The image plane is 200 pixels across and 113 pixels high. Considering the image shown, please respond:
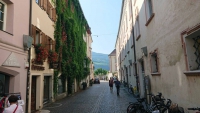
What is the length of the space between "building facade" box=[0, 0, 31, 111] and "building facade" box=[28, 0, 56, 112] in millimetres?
1081

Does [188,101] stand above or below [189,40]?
below

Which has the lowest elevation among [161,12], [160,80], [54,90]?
[54,90]

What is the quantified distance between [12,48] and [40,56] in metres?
2.91

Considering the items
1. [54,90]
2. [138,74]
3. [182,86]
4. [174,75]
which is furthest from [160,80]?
[54,90]

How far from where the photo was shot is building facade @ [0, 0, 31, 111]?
687cm

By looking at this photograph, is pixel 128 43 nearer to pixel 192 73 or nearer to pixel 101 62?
pixel 192 73

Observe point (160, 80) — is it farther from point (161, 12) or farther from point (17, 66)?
point (17, 66)

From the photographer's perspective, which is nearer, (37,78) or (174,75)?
(174,75)

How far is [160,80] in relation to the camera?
756 centimetres

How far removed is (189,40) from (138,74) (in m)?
9.00

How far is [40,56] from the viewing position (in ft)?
33.6

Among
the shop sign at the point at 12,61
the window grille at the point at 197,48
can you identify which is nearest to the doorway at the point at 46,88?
the shop sign at the point at 12,61

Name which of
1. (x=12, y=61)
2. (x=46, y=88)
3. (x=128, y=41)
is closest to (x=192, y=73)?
(x=12, y=61)

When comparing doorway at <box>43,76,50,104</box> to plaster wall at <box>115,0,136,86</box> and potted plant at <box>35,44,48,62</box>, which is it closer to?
potted plant at <box>35,44,48,62</box>
